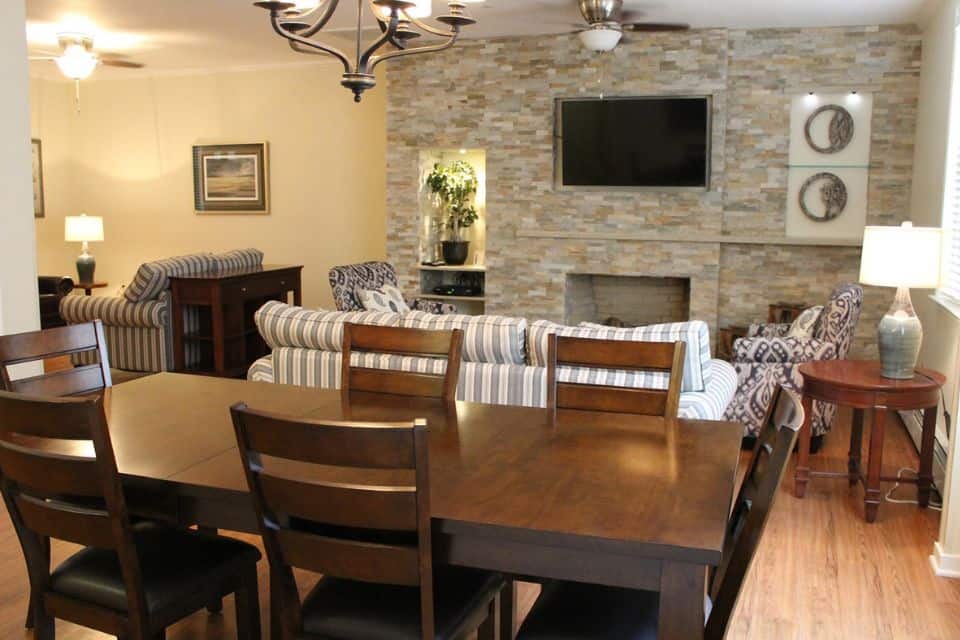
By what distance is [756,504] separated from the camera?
1.75 metres

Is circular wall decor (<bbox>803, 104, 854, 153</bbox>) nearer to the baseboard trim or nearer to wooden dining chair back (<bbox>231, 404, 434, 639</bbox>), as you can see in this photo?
the baseboard trim

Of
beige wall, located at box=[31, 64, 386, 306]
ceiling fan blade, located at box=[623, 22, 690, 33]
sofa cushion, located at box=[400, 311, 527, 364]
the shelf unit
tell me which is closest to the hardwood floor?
sofa cushion, located at box=[400, 311, 527, 364]

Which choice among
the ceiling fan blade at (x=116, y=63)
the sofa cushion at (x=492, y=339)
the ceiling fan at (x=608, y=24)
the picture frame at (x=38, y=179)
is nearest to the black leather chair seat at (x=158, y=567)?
the sofa cushion at (x=492, y=339)

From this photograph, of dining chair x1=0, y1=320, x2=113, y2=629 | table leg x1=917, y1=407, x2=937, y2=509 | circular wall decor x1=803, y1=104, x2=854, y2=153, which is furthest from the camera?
circular wall decor x1=803, y1=104, x2=854, y2=153

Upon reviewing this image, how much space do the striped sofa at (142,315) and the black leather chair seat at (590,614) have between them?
16.8ft

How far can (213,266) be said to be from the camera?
22.7 feet

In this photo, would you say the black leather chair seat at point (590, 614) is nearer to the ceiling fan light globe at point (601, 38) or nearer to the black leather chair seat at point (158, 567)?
the black leather chair seat at point (158, 567)

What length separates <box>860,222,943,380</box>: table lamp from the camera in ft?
12.7

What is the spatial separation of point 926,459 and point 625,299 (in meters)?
3.64

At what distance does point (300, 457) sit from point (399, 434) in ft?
0.71

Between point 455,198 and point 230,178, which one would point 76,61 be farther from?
point 455,198

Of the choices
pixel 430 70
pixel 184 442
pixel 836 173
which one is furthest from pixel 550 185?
pixel 184 442

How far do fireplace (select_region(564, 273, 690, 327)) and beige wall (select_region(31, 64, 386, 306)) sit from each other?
6.78 ft

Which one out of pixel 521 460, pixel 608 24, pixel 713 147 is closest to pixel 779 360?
pixel 713 147
